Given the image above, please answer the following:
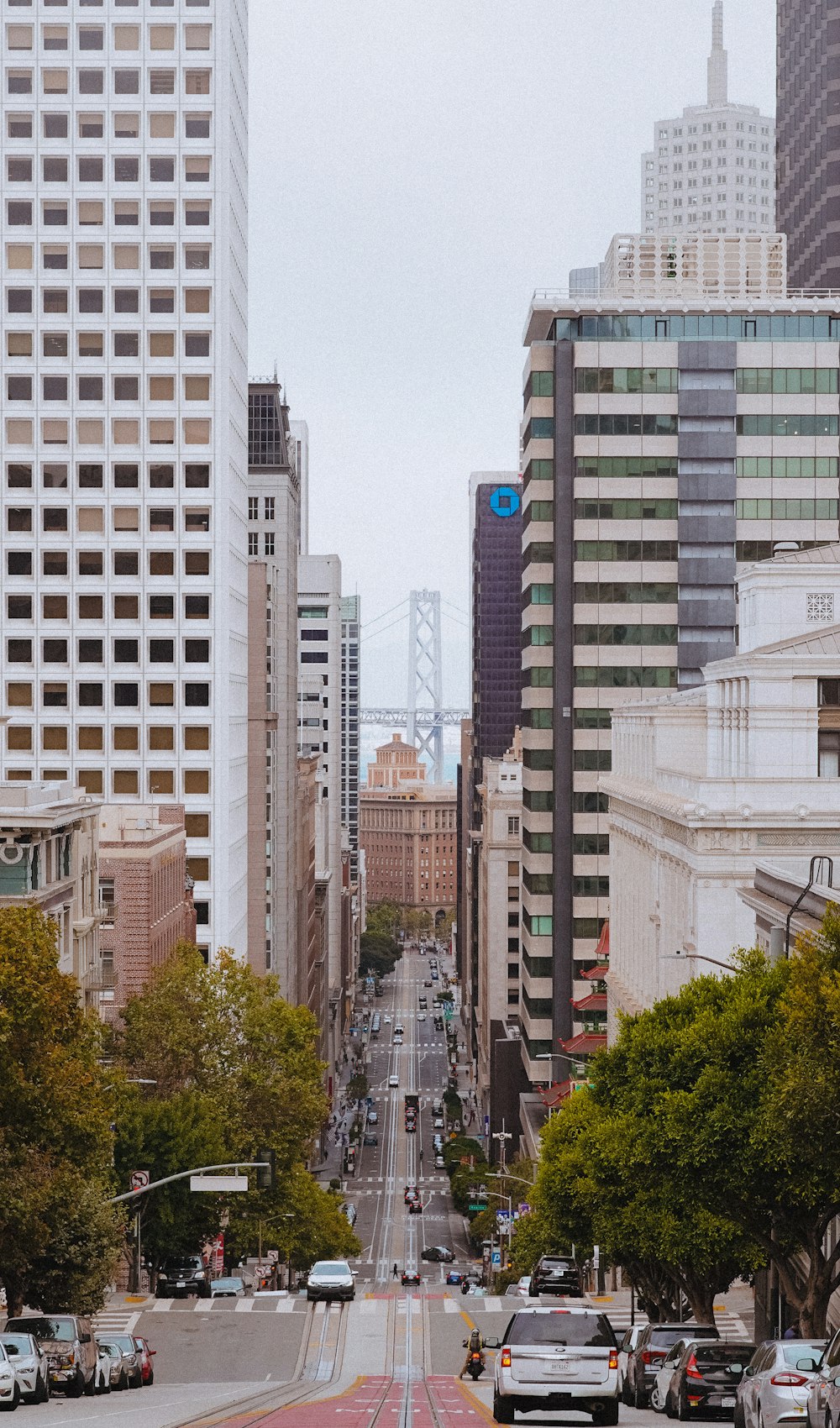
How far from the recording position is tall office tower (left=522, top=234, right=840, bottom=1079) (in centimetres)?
11400

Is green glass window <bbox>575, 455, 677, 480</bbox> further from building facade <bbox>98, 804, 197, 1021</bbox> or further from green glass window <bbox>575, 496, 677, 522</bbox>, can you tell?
building facade <bbox>98, 804, 197, 1021</bbox>

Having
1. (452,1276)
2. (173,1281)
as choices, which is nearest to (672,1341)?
Answer: (173,1281)

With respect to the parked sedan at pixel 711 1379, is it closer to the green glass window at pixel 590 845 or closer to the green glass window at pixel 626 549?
the green glass window at pixel 590 845

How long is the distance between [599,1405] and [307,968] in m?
167

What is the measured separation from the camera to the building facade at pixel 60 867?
218ft

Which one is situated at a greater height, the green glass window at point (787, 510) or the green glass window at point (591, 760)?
the green glass window at point (787, 510)

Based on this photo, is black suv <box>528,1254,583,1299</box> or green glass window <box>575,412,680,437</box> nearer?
black suv <box>528,1254,583,1299</box>

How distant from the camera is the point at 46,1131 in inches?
1834


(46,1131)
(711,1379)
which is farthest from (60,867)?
(711,1379)

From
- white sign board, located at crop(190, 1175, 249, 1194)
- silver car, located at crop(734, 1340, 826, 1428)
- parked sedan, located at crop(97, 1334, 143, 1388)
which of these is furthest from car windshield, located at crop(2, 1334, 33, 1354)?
white sign board, located at crop(190, 1175, 249, 1194)

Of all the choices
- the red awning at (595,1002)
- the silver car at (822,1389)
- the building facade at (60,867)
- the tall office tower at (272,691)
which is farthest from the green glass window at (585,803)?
the silver car at (822,1389)

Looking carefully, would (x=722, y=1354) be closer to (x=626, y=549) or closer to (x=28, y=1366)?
(x=28, y=1366)

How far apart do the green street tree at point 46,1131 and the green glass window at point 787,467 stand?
7159cm

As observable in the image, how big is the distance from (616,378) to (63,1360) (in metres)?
82.5
